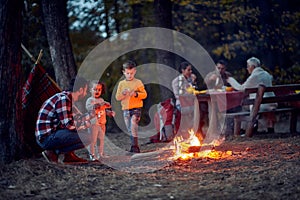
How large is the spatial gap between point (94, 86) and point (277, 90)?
12.6 feet

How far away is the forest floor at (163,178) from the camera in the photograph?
5066mm

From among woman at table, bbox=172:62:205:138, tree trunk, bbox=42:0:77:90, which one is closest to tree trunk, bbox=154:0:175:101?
woman at table, bbox=172:62:205:138

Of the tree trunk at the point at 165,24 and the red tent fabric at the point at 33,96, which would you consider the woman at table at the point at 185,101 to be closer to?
the tree trunk at the point at 165,24

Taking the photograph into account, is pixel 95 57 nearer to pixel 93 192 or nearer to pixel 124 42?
pixel 124 42

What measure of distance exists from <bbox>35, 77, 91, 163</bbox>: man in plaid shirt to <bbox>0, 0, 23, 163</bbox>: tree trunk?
34 centimetres

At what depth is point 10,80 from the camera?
654 centimetres

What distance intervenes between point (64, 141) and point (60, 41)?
11.2 ft

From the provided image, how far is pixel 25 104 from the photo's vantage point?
7.39 metres

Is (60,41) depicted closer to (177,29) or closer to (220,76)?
(220,76)

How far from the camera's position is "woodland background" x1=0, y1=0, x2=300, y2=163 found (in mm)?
12383

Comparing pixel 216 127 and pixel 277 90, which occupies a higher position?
pixel 277 90

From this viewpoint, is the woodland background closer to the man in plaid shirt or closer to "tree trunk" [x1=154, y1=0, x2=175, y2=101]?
"tree trunk" [x1=154, y1=0, x2=175, y2=101]

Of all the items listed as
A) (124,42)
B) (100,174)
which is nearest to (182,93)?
(100,174)

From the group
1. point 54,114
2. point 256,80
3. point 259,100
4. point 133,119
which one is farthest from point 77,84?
point 256,80
